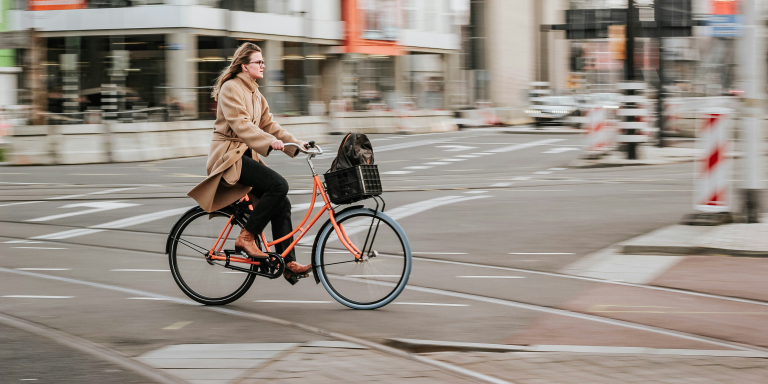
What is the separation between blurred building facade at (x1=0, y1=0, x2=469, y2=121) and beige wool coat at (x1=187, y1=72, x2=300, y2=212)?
16270 millimetres

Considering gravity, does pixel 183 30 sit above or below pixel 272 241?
above

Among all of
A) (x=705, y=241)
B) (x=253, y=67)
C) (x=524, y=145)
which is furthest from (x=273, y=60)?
(x=253, y=67)

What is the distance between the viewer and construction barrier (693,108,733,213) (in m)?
9.62

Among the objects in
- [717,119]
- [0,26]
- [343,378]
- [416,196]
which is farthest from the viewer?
[0,26]

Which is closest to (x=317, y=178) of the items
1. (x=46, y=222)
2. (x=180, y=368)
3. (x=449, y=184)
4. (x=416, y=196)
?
(x=180, y=368)

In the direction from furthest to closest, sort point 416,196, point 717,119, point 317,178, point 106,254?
1. point 416,196
2. point 717,119
3. point 106,254
4. point 317,178

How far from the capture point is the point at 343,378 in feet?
15.1

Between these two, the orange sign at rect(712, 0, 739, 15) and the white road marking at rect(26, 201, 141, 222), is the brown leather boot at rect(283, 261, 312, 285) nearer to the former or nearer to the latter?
the white road marking at rect(26, 201, 141, 222)

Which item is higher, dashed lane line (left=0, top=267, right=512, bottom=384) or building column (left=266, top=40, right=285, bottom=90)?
building column (left=266, top=40, right=285, bottom=90)

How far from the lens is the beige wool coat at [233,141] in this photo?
6.09 metres

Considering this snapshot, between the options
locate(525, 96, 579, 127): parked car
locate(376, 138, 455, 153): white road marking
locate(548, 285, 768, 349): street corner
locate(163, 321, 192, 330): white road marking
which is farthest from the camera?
locate(525, 96, 579, 127): parked car

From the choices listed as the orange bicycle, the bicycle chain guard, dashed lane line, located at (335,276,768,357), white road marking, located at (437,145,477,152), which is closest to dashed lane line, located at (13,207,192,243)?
the orange bicycle

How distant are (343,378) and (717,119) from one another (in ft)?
20.7

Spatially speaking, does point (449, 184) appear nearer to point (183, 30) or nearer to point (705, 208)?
point (705, 208)
